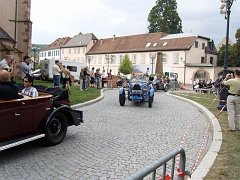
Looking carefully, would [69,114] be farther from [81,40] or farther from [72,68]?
[81,40]

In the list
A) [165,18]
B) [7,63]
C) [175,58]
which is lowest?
[7,63]

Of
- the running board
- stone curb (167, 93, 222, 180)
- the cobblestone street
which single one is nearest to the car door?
the running board

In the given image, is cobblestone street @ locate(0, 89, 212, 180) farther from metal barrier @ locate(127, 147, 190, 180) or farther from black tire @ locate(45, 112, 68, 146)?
metal barrier @ locate(127, 147, 190, 180)

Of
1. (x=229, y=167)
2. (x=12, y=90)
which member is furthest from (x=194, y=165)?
(x=12, y=90)

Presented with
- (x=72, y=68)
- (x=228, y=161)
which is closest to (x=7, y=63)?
(x=228, y=161)

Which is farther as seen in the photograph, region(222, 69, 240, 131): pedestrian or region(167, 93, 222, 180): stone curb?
region(222, 69, 240, 131): pedestrian

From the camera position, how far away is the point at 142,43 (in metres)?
57.3

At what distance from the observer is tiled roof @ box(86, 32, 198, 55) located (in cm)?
5000

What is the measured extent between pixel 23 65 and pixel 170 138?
6.95 metres

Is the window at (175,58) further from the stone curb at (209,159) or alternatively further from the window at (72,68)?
the stone curb at (209,159)

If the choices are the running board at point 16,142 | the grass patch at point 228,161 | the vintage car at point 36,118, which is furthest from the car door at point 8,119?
the grass patch at point 228,161

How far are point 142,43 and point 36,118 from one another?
176 ft

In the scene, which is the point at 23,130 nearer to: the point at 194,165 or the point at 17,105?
the point at 17,105

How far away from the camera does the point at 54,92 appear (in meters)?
5.99
